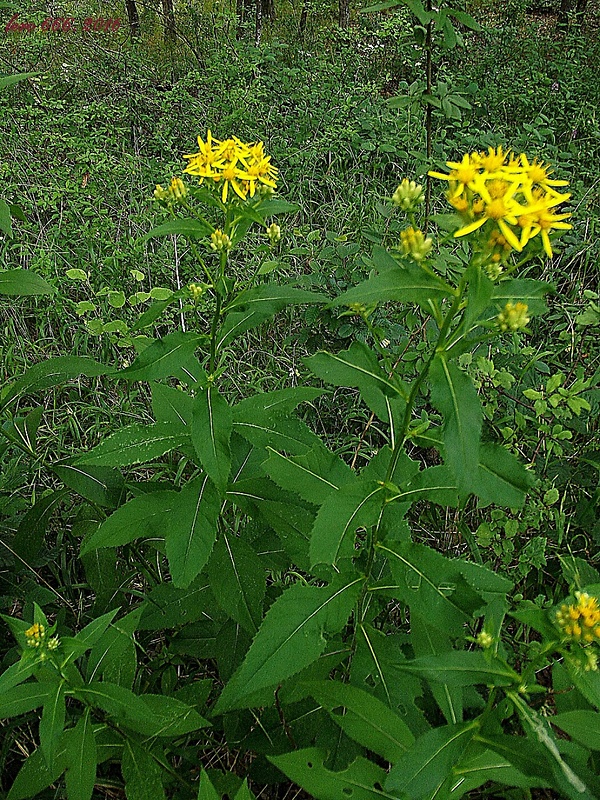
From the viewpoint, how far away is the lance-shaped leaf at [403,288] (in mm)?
1099

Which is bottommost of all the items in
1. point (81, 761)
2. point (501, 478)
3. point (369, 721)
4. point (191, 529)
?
point (81, 761)

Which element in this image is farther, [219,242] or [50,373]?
[50,373]

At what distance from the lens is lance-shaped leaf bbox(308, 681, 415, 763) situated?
1340 mm

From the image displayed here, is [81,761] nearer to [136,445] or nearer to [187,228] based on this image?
[136,445]

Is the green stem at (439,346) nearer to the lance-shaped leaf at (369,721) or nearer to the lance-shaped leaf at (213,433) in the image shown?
the lance-shaped leaf at (213,433)

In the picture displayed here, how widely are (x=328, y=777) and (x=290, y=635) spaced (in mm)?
299

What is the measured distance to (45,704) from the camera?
4.48ft

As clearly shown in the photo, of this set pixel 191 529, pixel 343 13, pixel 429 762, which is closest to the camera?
pixel 429 762

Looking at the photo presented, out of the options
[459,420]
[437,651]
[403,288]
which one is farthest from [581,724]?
[403,288]

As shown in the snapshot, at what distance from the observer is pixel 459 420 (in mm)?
1069

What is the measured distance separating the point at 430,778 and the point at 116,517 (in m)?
0.89

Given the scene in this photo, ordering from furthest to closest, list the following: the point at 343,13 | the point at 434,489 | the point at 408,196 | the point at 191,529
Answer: the point at 343,13 < the point at 191,529 < the point at 434,489 < the point at 408,196

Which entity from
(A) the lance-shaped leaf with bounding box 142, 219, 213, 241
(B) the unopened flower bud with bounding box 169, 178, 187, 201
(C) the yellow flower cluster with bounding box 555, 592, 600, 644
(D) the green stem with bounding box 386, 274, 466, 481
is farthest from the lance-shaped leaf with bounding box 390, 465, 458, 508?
(B) the unopened flower bud with bounding box 169, 178, 187, 201

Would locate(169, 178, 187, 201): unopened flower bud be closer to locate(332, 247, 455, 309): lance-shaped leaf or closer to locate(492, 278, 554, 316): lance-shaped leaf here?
locate(332, 247, 455, 309): lance-shaped leaf
